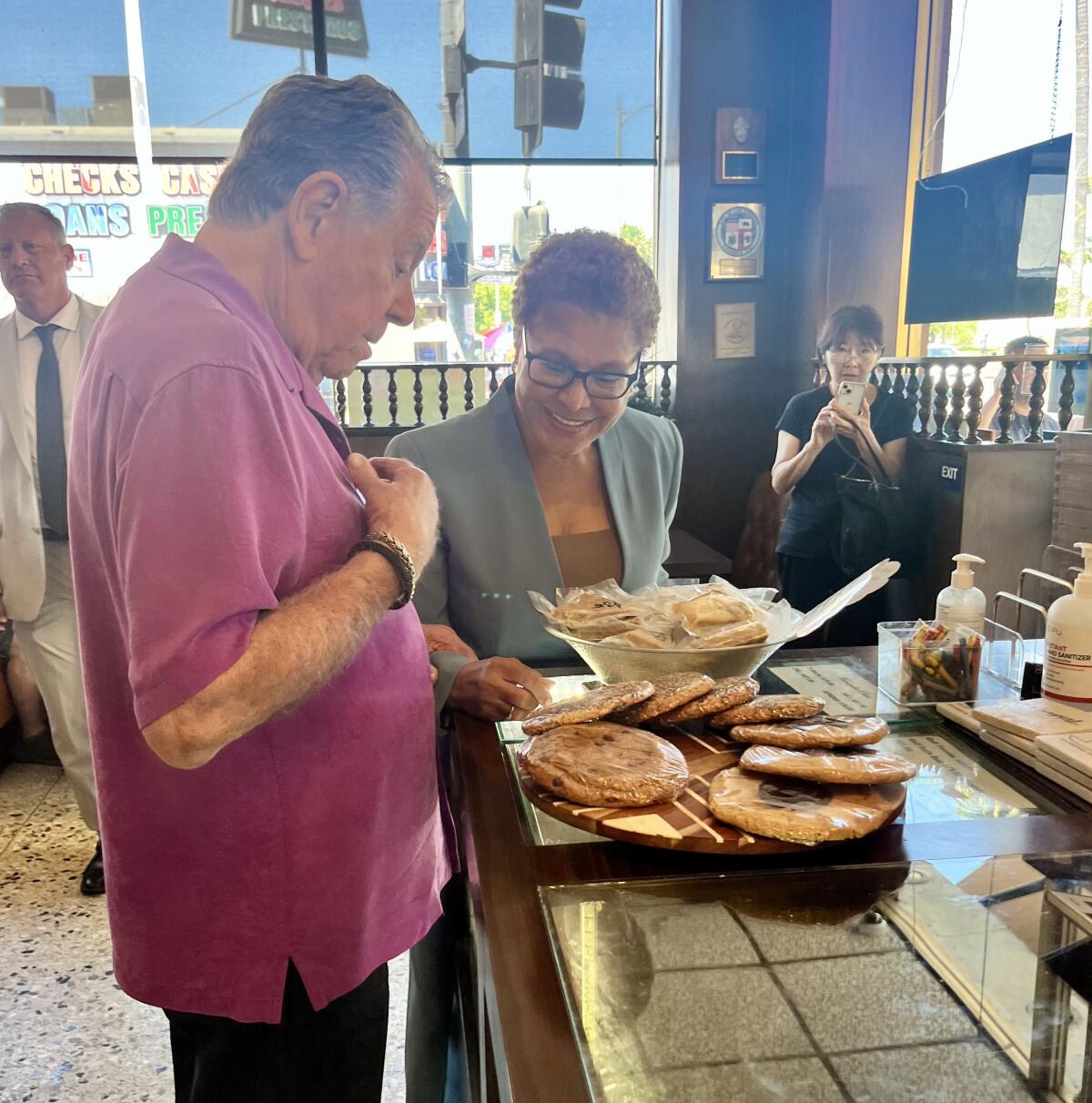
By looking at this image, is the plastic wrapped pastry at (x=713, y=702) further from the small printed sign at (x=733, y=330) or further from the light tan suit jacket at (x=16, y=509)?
the small printed sign at (x=733, y=330)

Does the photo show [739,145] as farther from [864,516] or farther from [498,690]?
[498,690]

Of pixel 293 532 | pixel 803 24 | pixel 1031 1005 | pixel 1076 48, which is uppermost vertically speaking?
pixel 803 24

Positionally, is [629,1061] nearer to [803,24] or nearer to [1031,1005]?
[1031,1005]

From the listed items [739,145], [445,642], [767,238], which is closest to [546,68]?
[739,145]

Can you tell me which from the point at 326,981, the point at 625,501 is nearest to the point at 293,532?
the point at 326,981

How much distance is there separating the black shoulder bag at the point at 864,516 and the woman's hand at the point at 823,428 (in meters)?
0.05

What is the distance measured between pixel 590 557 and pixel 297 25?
15.5ft

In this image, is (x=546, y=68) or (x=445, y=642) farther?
(x=546, y=68)

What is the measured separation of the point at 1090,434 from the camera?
249 cm

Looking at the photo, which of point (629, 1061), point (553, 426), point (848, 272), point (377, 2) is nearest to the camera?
point (629, 1061)

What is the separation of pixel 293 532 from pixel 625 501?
0.82 metres

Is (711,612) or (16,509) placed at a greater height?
(711,612)

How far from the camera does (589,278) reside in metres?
1.42

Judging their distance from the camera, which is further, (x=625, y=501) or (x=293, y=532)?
(x=625, y=501)
